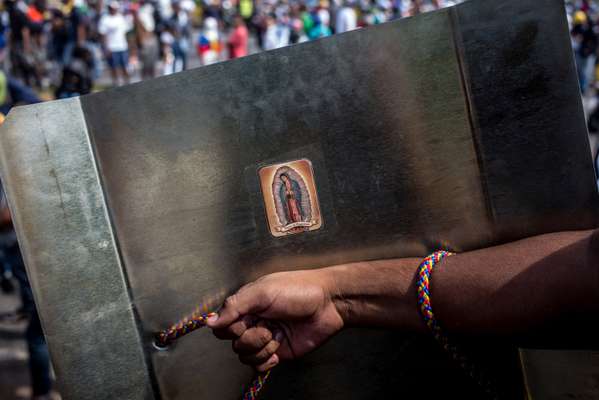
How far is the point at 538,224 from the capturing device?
1.25m

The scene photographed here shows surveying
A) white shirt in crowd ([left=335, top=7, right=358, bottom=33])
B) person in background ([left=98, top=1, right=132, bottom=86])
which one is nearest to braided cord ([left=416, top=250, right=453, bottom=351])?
white shirt in crowd ([left=335, top=7, right=358, bottom=33])

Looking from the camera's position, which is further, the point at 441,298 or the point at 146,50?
the point at 146,50

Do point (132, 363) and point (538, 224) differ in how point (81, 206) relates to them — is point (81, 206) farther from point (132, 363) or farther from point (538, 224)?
point (538, 224)

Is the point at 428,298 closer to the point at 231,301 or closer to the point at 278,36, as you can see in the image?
the point at 231,301

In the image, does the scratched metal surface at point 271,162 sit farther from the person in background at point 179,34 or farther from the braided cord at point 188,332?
the person in background at point 179,34

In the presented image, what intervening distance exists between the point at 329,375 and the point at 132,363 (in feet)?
1.48

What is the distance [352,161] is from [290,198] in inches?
6.3

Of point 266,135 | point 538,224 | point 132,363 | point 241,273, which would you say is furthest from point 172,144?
point 538,224

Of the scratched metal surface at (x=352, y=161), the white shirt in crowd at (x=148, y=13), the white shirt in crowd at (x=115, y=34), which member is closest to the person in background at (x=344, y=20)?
the white shirt in crowd at (x=115, y=34)

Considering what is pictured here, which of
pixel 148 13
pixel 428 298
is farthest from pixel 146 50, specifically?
pixel 428 298

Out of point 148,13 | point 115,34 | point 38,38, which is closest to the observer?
point 115,34

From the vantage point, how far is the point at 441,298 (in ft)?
4.09

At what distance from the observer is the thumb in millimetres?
1276

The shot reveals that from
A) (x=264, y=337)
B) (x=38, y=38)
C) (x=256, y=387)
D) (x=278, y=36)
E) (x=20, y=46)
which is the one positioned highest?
(x=38, y=38)
